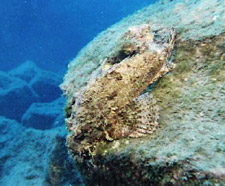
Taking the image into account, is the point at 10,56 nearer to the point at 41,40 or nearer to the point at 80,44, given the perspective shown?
the point at 41,40

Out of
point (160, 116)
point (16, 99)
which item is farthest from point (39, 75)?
point (160, 116)

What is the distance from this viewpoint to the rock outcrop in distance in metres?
1.58

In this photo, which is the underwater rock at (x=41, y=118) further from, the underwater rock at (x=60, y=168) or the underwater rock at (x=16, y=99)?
the underwater rock at (x=60, y=168)

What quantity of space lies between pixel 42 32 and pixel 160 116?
38479mm

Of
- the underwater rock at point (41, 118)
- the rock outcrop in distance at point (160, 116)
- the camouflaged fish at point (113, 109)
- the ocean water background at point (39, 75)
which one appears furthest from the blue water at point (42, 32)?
the camouflaged fish at point (113, 109)

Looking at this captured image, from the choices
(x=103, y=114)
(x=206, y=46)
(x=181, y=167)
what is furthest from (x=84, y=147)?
(x=206, y=46)

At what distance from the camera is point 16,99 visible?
14438 millimetres

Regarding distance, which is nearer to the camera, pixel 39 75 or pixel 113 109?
pixel 113 109

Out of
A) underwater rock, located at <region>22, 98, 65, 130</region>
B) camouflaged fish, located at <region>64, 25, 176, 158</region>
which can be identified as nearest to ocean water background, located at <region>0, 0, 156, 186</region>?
underwater rock, located at <region>22, 98, 65, 130</region>

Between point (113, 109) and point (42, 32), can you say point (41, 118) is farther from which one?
point (42, 32)

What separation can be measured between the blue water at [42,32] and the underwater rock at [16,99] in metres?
19.1

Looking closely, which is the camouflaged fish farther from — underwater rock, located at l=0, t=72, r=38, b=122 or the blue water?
the blue water

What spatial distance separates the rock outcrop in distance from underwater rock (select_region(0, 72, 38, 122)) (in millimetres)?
13070

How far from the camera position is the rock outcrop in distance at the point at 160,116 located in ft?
5.17
